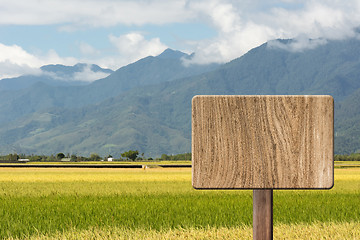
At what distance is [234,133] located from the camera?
518 cm

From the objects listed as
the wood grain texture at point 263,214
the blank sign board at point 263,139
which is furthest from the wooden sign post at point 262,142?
the wood grain texture at point 263,214

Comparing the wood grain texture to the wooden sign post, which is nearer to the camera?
the wooden sign post

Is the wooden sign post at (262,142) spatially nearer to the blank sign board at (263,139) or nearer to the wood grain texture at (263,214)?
the blank sign board at (263,139)

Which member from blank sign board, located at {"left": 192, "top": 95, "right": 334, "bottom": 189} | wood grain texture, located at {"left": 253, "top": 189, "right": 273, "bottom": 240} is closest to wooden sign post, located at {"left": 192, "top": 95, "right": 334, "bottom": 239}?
blank sign board, located at {"left": 192, "top": 95, "right": 334, "bottom": 189}

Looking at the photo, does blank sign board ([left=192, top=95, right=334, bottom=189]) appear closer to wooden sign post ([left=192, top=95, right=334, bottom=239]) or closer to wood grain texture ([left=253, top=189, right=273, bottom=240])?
wooden sign post ([left=192, top=95, right=334, bottom=239])

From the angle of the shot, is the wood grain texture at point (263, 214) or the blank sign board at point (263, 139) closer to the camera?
the blank sign board at point (263, 139)

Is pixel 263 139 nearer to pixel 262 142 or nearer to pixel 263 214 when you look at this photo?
pixel 262 142

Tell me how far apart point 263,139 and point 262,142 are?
0.03 metres

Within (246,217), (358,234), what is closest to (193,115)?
(358,234)

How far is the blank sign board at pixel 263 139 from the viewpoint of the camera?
518 centimetres

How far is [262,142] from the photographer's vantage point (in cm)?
520

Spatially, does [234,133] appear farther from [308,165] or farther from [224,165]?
[308,165]

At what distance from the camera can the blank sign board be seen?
518 centimetres

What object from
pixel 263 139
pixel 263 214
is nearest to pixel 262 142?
pixel 263 139
